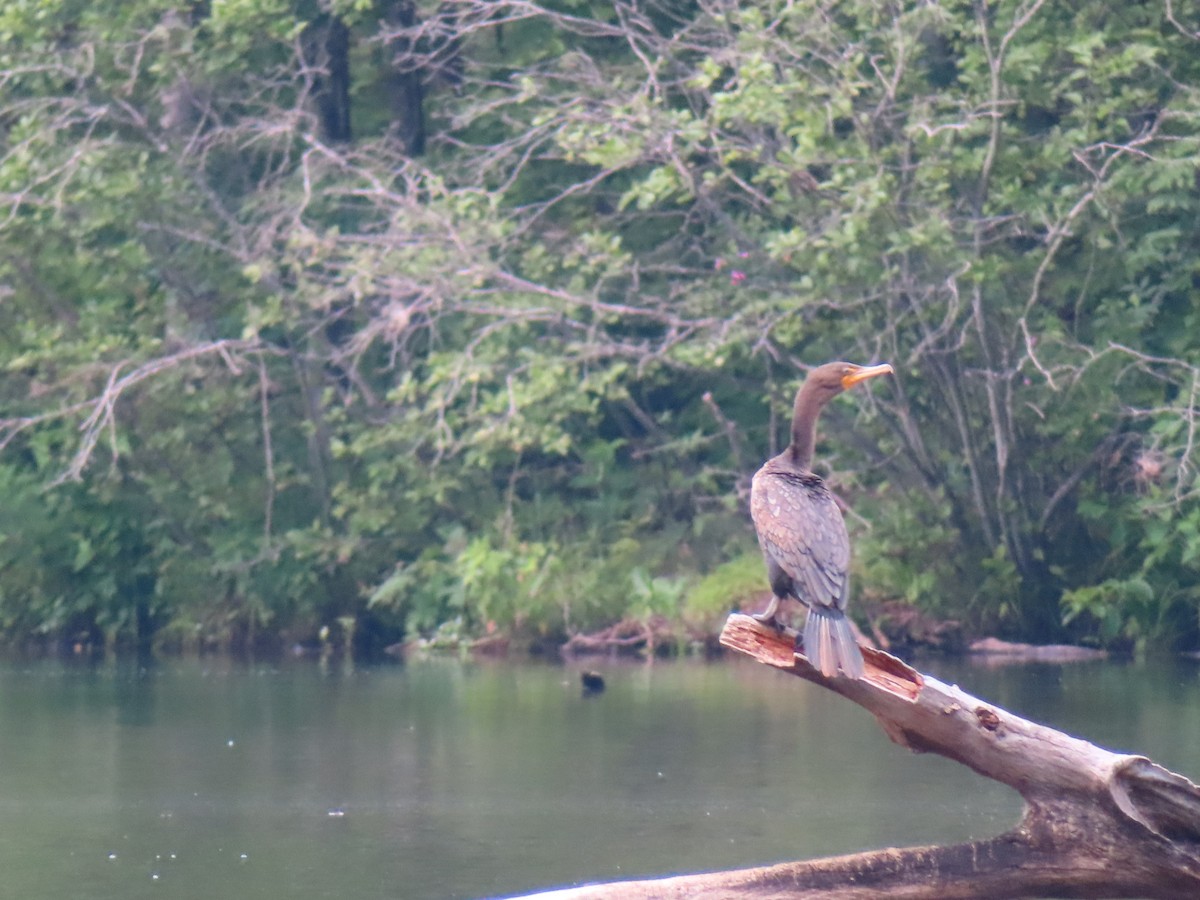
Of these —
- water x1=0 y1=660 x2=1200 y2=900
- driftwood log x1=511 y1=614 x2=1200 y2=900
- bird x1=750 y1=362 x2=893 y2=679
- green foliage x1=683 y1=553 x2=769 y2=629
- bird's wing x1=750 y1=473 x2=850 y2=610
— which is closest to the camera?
driftwood log x1=511 y1=614 x2=1200 y2=900

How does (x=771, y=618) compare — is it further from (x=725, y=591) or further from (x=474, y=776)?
(x=725, y=591)

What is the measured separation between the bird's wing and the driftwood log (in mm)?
559

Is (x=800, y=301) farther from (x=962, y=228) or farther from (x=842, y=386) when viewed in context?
(x=842, y=386)

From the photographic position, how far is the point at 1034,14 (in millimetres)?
14609


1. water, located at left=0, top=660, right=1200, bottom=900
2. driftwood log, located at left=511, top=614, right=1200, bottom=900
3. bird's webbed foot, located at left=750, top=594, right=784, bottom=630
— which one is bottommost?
water, located at left=0, top=660, right=1200, bottom=900

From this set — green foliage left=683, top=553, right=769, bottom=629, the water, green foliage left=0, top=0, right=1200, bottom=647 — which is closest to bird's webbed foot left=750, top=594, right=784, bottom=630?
the water

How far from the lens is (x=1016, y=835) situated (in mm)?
5027

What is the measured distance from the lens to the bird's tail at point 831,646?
4.97 metres

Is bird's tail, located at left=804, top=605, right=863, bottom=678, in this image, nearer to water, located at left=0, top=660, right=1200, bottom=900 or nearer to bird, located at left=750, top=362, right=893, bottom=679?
bird, located at left=750, top=362, right=893, bottom=679

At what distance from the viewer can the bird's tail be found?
4973mm

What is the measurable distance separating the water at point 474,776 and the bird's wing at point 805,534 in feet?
6.24

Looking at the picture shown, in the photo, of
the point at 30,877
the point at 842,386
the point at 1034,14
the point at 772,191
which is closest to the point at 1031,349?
the point at 1034,14

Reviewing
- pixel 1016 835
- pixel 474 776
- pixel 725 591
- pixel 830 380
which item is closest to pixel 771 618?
pixel 1016 835

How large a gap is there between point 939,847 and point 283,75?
49.9ft
